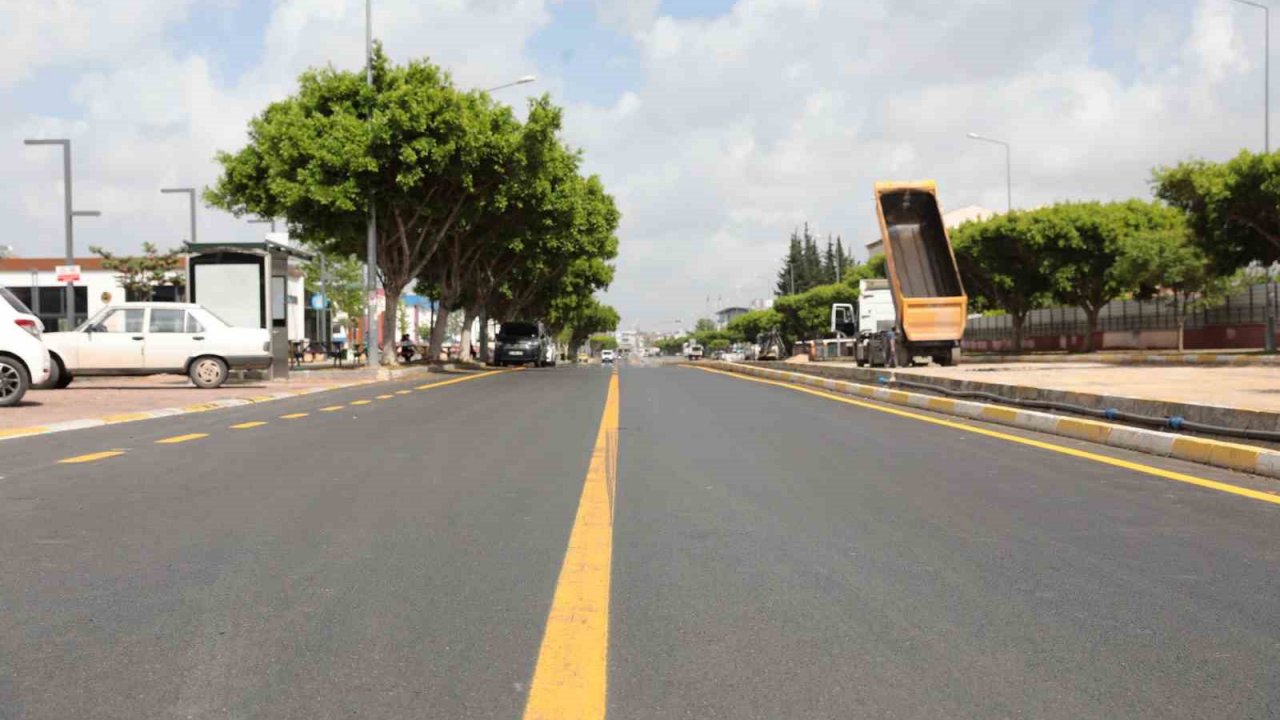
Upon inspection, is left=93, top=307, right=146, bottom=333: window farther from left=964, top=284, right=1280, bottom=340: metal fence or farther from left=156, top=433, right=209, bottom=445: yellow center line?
left=964, top=284, right=1280, bottom=340: metal fence

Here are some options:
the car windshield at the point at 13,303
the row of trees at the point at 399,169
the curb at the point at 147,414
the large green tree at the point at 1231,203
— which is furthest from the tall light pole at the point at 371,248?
the large green tree at the point at 1231,203

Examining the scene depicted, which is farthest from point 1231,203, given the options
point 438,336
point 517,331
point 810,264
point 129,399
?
point 810,264

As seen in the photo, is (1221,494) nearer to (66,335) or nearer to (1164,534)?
(1164,534)

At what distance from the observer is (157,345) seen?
1889 cm

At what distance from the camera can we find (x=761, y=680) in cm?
312

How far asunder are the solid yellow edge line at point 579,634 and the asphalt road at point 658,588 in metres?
0.04

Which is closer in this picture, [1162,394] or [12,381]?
[1162,394]

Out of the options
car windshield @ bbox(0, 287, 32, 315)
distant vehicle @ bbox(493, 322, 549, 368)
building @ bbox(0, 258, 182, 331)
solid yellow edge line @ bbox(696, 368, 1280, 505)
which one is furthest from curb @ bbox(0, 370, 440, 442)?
building @ bbox(0, 258, 182, 331)

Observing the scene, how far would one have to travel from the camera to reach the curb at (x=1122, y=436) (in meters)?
7.87

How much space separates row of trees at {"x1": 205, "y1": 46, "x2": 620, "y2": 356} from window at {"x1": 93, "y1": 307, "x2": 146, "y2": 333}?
8.79 meters

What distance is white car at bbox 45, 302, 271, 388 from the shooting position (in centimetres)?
1838

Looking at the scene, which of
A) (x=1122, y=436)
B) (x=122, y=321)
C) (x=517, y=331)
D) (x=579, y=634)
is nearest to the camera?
(x=579, y=634)

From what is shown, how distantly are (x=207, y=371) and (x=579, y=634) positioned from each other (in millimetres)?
17928

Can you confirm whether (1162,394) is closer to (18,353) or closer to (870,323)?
(18,353)
